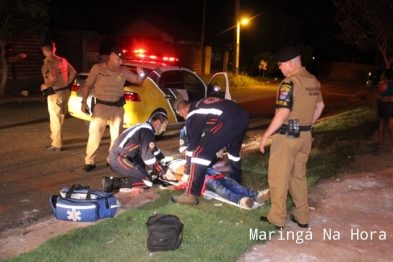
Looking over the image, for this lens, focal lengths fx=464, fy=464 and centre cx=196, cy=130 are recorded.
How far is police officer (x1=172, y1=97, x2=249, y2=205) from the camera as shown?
17.9 feet

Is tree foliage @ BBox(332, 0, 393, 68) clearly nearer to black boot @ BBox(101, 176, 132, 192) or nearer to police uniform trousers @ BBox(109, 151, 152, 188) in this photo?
police uniform trousers @ BBox(109, 151, 152, 188)

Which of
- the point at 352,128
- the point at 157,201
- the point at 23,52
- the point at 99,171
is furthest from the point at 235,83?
the point at 157,201

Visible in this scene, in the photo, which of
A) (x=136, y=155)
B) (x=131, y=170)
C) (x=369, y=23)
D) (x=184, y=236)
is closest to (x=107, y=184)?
(x=131, y=170)

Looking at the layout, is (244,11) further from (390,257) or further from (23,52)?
(390,257)

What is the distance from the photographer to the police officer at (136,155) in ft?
20.0

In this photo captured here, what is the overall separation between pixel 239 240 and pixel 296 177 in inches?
36.9

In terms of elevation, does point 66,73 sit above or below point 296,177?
above

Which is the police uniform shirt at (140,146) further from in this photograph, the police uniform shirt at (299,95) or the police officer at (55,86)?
the police officer at (55,86)

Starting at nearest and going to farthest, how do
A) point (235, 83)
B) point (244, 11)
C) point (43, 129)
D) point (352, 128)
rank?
1. point (43, 129)
2. point (352, 128)
3. point (235, 83)
4. point (244, 11)

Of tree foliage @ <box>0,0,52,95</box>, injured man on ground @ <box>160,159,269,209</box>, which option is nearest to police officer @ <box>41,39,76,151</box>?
injured man on ground @ <box>160,159,269,209</box>

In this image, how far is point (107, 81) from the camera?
720 centimetres

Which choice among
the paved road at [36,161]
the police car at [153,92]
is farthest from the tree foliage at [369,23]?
the police car at [153,92]

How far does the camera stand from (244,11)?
3597 centimetres

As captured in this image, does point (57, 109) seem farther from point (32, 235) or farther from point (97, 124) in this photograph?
point (32, 235)
